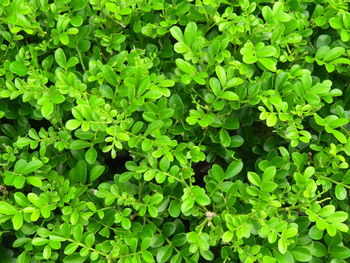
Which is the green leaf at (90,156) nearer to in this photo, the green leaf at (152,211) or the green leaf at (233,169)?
the green leaf at (152,211)

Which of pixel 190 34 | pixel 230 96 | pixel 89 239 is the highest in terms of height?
pixel 190 34

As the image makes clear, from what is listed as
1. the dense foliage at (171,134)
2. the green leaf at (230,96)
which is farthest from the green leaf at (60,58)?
the green leaf at (230,96)

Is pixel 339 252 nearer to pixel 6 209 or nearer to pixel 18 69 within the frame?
pixel 6 209

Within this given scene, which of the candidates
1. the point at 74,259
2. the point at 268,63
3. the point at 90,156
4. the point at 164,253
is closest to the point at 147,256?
the point at 164,253

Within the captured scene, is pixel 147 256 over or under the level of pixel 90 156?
under

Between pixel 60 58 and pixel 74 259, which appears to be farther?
pixel 60 58

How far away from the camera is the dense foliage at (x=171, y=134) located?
141 centimetres

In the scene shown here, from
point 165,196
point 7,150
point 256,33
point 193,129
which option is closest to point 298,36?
point 256,33

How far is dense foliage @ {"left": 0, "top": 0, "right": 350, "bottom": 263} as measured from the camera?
4.64 ft

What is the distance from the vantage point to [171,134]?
153cm

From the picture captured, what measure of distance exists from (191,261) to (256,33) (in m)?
0.71

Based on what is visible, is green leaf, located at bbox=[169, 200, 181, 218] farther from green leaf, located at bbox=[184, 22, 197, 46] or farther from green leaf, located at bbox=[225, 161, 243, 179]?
green leaf, located at bbox=[184, 22, 197, 46]

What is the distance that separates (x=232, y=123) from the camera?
1544 mm

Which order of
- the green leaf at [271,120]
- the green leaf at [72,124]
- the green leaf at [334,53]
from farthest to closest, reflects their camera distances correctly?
the green leaf at [334,53], the green leaf at [271,120], the green leaf at [72,124]
